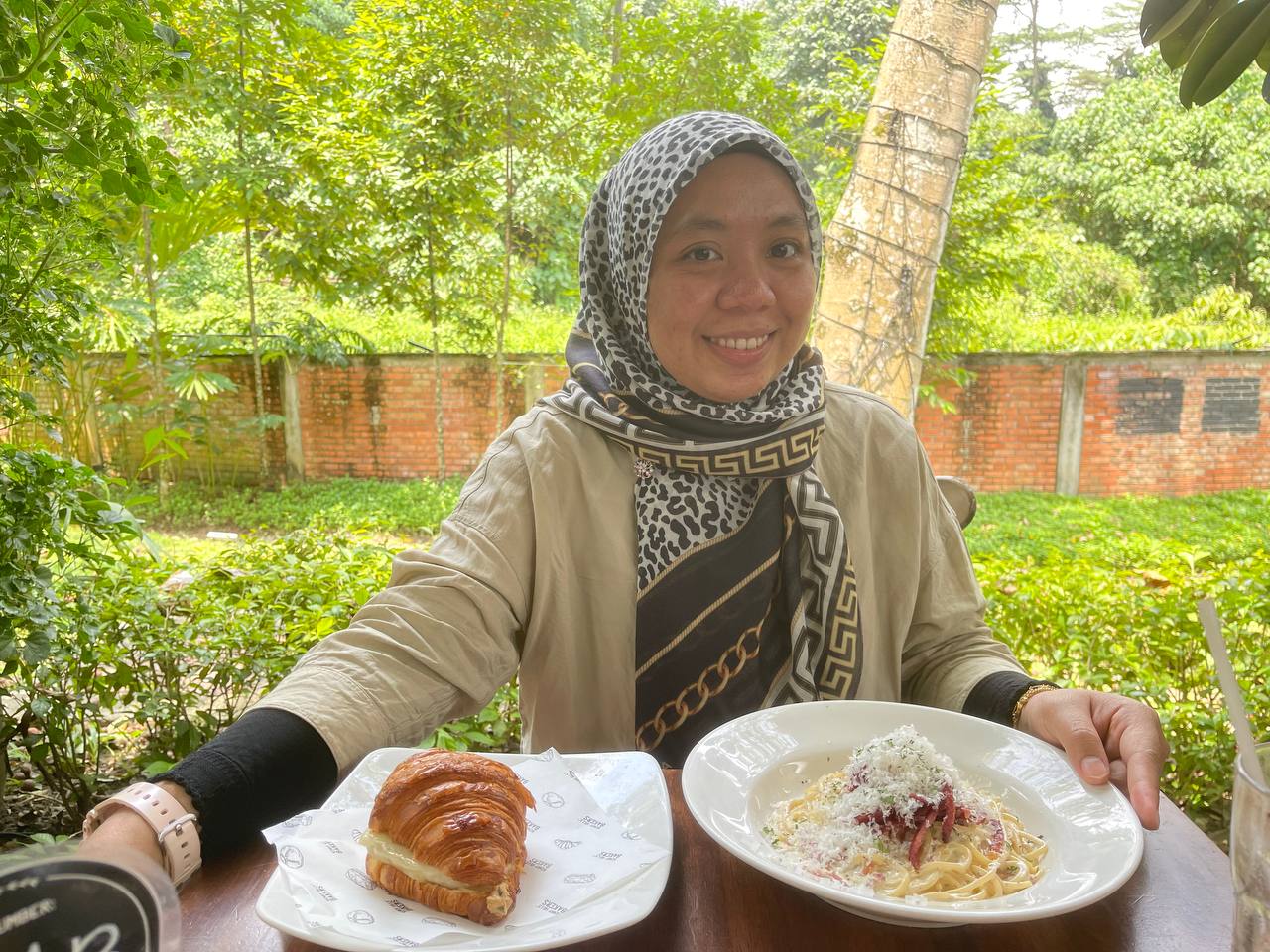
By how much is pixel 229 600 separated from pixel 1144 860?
266cm

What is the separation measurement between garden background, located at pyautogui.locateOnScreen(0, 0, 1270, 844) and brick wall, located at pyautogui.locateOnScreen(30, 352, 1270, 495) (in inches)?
5.7

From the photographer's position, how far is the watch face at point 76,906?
526 millimetres

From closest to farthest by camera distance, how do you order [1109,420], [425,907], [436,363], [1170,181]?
[425,907]
[436,363]
[1109,420]
[1170,181]

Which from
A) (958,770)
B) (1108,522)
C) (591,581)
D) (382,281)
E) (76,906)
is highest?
(382,281)

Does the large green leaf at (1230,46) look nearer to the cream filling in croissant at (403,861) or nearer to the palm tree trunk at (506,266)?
the cream filling in croissant at (403,861)

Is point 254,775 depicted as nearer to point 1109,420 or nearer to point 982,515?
point 982,515

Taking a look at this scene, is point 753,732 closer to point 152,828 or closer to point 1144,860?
point 1144,860

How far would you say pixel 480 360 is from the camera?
9133 mm

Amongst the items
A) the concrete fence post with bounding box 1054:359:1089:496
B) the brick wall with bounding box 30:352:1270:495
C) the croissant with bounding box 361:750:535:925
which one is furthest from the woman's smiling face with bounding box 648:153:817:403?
the concrete fence post with bounding box 1054:359:1089:496

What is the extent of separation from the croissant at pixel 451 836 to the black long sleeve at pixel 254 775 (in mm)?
155

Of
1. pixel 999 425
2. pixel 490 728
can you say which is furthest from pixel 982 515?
pixel 490 728

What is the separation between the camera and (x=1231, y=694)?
0.78m

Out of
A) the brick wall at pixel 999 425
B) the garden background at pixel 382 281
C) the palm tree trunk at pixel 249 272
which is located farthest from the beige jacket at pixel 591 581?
the brick wall at pixel 999 425

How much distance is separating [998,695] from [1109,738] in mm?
206
